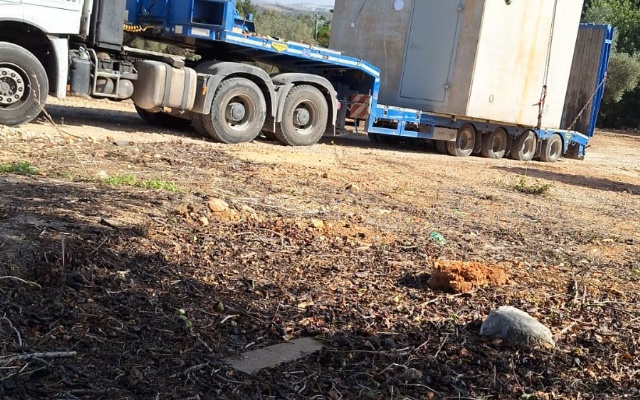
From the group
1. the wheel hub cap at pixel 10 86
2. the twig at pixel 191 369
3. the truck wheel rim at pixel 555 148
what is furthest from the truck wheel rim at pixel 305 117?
the twig at pixel 191 369

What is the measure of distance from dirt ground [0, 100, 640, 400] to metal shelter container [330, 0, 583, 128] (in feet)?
21.3

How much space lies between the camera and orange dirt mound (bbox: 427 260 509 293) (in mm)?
5938

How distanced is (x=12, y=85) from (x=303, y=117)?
5301mm

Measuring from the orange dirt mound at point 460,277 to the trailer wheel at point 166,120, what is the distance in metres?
10.2

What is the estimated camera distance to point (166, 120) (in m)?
15.6

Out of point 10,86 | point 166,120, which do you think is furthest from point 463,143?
point 10,86

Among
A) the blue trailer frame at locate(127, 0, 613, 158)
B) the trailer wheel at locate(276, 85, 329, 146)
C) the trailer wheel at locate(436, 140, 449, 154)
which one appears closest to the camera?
the blue trailer frame at locate(127, 0, 613, 158)

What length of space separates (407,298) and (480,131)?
13.0m

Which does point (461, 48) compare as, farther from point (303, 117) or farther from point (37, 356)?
point (37, 356)

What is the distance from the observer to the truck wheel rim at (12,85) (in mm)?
11555

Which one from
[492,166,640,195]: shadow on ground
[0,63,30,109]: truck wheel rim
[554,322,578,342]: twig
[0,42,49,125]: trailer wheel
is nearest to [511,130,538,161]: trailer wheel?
[492,166,640,195]: shadow on ground

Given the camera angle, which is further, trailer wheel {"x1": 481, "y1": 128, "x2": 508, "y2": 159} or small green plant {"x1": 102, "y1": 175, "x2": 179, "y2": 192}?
trailer wheel {"x1": 481, "y1": 128, "x2": 508, "y2": 159}

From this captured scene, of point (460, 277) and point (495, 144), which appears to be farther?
point (495, 144)

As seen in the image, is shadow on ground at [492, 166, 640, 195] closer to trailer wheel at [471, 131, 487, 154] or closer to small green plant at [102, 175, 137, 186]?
trailer wheel at [471, 131, 487, 154]
